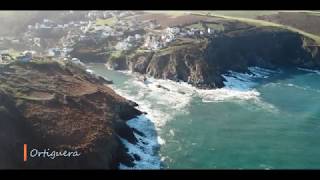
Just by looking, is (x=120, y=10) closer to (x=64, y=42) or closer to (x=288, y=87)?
(x=64, y=42)

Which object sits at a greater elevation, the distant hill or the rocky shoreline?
the distant hill

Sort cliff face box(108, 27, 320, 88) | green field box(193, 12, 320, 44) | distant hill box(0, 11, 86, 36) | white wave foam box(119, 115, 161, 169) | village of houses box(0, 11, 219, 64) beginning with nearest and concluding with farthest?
white wave foam box(119, 115, 161, 169) → distant hill box(0, 11, 86, 36) → village of houses box(0, 11, 219, 64) → green field box(193, 12, 320, 44) → cliff face box(108, 27, 320, 88)

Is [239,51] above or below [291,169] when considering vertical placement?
above

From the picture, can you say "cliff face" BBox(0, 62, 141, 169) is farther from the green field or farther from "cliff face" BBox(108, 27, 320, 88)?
the green field

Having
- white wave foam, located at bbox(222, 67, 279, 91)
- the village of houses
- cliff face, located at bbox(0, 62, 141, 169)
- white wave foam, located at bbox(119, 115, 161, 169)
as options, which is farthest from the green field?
cliff face, located at bbox(0, 62, 141, 169)

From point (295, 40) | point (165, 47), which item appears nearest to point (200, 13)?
point (165, 47)

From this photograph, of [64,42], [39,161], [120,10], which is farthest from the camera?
[64,42]

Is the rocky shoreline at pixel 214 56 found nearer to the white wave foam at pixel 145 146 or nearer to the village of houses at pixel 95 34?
the village of houses at pixel 95 34

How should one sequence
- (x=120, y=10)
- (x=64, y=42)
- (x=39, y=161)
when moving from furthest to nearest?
(x=64, y=42)
(x=120, y=10)
(x=39, y=161)
